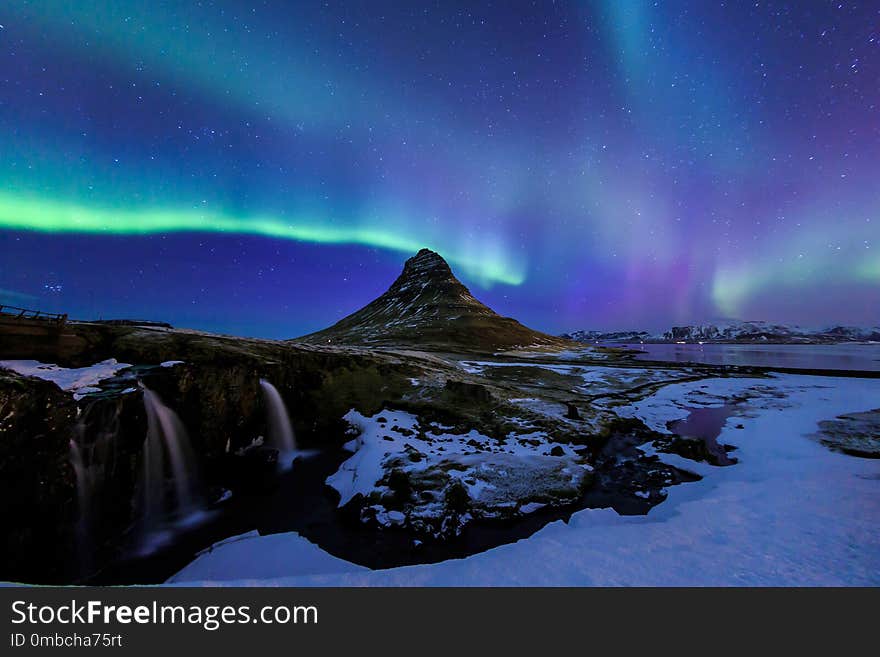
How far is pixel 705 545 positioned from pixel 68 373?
2714 cm

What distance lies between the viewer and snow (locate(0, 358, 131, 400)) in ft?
47.9

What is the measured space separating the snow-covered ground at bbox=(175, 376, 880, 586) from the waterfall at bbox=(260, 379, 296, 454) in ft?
36.9

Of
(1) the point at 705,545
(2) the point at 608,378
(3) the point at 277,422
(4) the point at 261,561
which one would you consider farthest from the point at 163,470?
(2) the point at 608,378

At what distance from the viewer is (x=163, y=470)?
1677 cm

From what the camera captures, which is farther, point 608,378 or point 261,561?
point 608,378

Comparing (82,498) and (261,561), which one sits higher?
(82,498)

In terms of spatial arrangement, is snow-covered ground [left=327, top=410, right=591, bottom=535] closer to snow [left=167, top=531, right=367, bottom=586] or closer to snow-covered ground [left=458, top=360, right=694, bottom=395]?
snow [left=167, top=531, right=367, bottom=586]

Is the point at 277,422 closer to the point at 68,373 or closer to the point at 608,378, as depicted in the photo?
the point at 68,373

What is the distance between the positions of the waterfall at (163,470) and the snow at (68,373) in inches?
85.9

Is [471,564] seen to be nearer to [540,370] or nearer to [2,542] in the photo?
[2,542]

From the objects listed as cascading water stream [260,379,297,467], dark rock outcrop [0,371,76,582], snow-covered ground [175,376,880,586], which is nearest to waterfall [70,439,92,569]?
dark rock outcrop [0,371,76,582]

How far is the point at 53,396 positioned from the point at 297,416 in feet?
45.2
